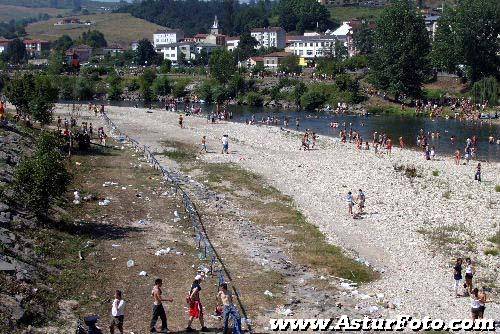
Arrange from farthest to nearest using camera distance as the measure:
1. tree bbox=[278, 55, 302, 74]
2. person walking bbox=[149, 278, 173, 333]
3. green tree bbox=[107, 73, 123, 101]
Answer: tree bbox=[278, 55, 302, 74]
green tree bbox=[107, 73, 123, 101]
person walking bbox=[149, 278, 173, 333]

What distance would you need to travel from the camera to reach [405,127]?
7238 cm

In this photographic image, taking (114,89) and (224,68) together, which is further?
(114,89)

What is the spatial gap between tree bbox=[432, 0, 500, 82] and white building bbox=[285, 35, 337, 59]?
227ft

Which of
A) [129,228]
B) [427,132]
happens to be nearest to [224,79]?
[427,132]

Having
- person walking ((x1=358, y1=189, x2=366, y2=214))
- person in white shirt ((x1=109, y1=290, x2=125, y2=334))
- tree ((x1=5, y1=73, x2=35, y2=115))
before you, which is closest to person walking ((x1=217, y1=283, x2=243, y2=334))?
person in white shirt ((x1=109, y1=290, x2=125, y2=334))

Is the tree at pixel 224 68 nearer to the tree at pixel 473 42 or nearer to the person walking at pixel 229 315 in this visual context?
the tree at pixel 473 42

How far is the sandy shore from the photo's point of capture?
72.6 feet

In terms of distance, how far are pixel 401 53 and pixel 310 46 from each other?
77.5 metres

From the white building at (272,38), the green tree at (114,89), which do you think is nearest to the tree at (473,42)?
the green tree at (114,89)

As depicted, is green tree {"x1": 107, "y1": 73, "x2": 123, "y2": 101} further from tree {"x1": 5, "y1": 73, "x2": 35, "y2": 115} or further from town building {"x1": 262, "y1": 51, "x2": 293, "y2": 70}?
tree {"x1": 5, "y1": 73, "x2": 35, "y2": 115}

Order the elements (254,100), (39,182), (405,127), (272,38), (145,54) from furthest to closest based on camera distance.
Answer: (272,38), (145,54), (254,100), (405,127), (39,182)

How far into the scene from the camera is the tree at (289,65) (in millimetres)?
128837

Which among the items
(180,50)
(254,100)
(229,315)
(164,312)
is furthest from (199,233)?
(180,50)

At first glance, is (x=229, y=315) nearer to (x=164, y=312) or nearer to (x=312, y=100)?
(x=164, y=312)
